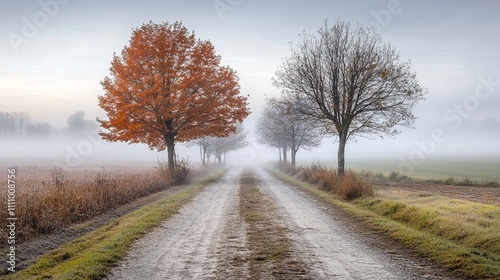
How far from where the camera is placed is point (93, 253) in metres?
8.24

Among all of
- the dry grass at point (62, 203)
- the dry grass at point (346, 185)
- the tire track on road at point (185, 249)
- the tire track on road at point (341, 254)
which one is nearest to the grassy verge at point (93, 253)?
the tire track on road at point (185, 249)

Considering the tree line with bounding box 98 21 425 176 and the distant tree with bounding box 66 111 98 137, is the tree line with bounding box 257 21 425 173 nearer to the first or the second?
the tree line with bounding box 98 21 425 176

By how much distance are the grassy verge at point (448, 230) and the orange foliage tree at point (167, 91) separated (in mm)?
15459

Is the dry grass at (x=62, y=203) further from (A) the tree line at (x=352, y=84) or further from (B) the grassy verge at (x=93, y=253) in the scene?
(A) the tree line at (x=352, y=84)

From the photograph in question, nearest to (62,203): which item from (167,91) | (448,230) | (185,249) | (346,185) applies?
(185,249)

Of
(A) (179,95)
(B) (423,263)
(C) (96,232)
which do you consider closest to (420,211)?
(B) (423,263)

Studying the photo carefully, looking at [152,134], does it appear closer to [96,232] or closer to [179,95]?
[179,95]

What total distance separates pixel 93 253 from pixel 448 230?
384 inches

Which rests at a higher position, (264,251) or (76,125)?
(76,125)

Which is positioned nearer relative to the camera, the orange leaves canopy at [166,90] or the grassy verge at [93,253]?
the grassy verge at [93,253]

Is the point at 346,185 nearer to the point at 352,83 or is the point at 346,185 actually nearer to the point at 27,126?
the point at 352,83

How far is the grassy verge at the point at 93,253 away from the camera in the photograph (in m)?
7.01

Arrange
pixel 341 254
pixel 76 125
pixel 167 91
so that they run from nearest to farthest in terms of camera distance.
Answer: pixel 341 254 < pixel 167 91 < pixel 76 125

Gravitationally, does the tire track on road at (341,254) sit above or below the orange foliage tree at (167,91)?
below
